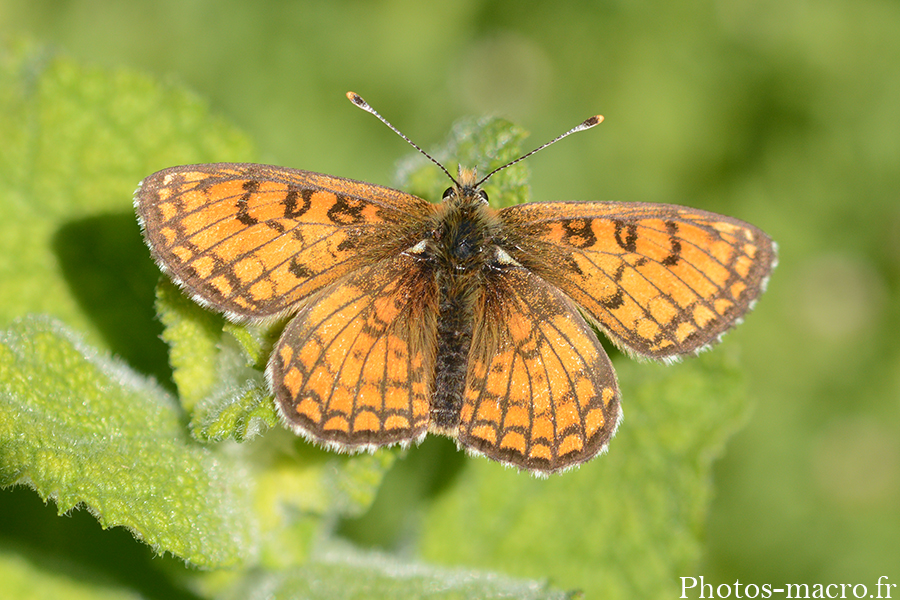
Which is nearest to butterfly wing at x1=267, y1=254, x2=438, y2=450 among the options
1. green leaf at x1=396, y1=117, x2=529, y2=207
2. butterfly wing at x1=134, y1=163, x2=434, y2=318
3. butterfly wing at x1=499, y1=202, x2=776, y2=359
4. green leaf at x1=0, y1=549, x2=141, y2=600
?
butterfly wing at x1=134, y1=163, x2=434, y2=318

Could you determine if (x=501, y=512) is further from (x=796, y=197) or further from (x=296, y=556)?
(x=796, y=197)

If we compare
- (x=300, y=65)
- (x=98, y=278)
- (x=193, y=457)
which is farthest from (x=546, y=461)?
(x=300, y=65)

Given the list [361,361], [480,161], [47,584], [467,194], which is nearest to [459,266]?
[467,194]

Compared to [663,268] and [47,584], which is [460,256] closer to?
[663,268]

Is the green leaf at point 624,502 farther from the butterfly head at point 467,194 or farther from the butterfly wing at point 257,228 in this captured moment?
the butterfly wing at point 257,228

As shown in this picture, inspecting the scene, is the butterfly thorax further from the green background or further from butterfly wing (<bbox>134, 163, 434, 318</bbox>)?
the green background

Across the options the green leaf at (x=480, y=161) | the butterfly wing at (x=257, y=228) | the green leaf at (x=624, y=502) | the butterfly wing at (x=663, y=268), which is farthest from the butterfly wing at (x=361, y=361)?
the green leaf at (x=624, y=502)
